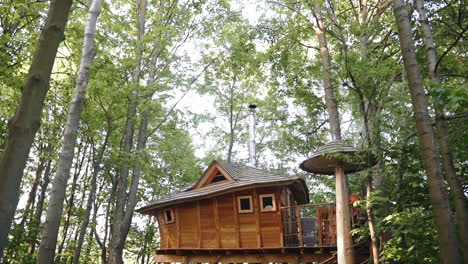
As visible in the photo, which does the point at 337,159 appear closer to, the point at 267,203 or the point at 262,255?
the point at 267,203

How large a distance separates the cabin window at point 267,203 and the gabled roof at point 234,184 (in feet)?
2.15

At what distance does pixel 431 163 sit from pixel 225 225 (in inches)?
360

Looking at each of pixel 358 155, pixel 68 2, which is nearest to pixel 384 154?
pixel 358 155

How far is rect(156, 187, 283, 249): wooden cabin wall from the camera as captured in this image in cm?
1202

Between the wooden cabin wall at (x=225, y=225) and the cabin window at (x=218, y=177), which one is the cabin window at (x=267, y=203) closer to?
the wooden cabin wall at (x=225, y=225)

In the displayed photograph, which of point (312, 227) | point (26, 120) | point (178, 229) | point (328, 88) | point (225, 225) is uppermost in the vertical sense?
point (328, 88)

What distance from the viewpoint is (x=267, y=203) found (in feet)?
41.1

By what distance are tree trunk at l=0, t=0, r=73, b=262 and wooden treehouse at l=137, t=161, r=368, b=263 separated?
909cm

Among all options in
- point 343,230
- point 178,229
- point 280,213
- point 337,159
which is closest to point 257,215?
point 280,213

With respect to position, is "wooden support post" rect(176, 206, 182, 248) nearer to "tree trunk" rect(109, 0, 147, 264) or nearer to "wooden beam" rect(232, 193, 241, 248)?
"tree trunk" rect(109, 0, 147, 264)

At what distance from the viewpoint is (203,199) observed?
44.3 ft

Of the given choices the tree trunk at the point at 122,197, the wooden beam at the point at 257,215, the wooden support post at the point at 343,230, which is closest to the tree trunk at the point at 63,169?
the tree trunk at the point at 122,197

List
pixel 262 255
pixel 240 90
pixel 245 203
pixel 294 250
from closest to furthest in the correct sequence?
pixel 294 250 < pixel 262 255 < pixel 245 203 < pixel 240 90

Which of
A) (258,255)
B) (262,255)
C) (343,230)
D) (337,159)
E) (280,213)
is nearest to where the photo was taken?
(343,230)
